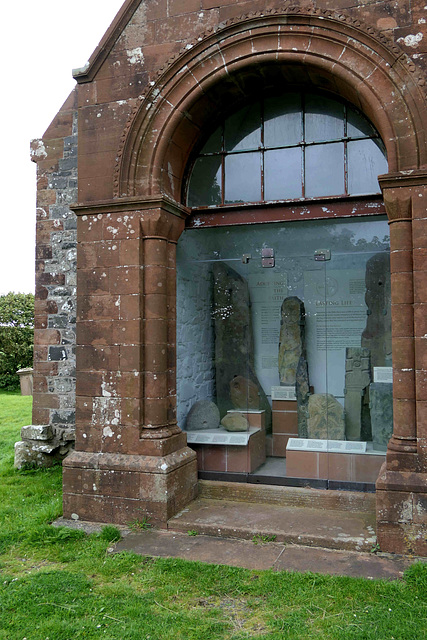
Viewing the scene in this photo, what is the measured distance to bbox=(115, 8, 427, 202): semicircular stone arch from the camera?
4848mm

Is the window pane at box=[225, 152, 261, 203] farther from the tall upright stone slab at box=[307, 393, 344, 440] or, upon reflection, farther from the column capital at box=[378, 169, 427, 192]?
the tall upright stone slab at box=[307, 393, 344, 440]

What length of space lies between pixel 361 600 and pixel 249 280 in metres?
3.44

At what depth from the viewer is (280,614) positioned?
12.1ft

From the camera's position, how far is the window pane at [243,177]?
6043 mm

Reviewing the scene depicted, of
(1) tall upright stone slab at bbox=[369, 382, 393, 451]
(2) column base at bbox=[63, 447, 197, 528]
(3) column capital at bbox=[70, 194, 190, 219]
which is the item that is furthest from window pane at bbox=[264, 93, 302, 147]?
(2) column base at bbox=[63, 447, 197, 528]

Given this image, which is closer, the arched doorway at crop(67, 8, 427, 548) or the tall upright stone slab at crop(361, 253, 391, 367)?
the arched doorway at crop(67, 8, 427, 548)

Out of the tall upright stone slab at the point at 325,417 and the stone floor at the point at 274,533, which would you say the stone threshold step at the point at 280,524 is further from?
the tall upright stone slab at the point at 325,417

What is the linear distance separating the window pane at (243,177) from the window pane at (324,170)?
54cm

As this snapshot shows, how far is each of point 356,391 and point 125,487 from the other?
249 cm

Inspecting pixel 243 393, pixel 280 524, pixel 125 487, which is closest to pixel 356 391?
pixel 243 393

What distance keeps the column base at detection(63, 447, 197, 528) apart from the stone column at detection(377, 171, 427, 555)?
1.90m

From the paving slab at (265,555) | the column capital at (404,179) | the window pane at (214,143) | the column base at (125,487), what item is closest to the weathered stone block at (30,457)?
the column base at (125,487)

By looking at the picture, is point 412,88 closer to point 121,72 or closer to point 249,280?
point 249,280

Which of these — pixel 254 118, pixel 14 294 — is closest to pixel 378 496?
pixel 254 118
